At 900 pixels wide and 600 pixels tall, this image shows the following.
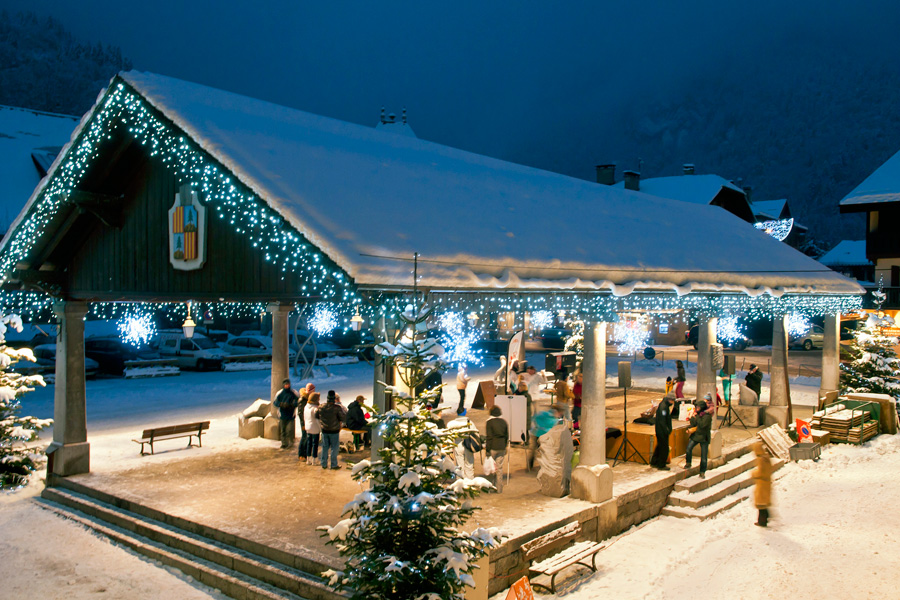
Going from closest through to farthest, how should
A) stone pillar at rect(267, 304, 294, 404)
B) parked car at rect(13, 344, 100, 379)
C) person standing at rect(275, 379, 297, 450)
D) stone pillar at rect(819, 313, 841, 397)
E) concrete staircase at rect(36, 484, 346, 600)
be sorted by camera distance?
1. concrete staircase at rect(36, 484, 346, 600)
2. person standing at rect(275, 379, 297, 450)
3. stone pillar at rect(267, 304, 294, 404)
4. stone pillar at rect(819, 313, 841, 397)
5. parked car at rect(13, 344, 100, 379)

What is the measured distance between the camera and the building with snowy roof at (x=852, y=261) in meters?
57.3

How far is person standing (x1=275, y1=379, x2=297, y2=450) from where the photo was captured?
1404 cm

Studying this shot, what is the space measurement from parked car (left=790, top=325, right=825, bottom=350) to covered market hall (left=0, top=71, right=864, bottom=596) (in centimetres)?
3383

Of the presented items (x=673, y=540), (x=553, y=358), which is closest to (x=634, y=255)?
(x=673, y=540)

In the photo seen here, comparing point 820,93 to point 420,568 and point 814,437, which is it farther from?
point 420,568

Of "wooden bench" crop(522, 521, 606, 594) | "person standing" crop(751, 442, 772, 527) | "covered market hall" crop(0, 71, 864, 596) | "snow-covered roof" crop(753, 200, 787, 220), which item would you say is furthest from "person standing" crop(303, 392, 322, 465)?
"snow-covered roof" crop(753, 200, 787, 220)

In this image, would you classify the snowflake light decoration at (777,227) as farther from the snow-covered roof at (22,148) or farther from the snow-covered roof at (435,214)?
the snow-covered roof at (22,148)

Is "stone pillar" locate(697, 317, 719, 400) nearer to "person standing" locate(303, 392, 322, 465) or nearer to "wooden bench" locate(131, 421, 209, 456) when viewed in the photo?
"person standing" locate(303, 392, 322, 465)

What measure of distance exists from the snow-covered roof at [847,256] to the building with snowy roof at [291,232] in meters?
52.0

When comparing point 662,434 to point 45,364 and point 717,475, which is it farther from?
point 45,364

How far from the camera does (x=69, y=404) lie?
39.1 ft

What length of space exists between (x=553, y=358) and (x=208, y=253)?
1684 cm

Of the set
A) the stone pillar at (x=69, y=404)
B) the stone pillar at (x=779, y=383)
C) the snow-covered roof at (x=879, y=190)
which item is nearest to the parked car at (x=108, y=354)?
the stone pillar at (x=69, y=404)

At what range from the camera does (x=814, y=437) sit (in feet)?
53.5
